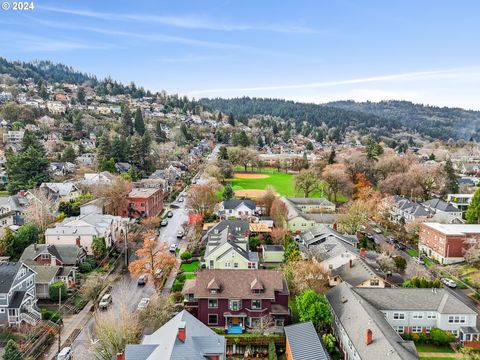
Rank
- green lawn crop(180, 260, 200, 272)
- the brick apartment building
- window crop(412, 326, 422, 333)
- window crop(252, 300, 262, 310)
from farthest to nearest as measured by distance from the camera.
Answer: the brick apartment building → green lawn crop(180, 260, 200, 272) → window crop(252, 300, 262, 310) → window crop(412, 326, 422, 333)

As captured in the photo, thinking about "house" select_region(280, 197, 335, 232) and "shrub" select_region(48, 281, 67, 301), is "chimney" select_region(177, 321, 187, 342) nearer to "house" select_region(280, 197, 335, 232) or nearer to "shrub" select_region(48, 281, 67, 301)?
"shrub" select_region(48, 281, 67, 301)

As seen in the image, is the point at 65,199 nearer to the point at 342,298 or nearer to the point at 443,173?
the point at 342,298

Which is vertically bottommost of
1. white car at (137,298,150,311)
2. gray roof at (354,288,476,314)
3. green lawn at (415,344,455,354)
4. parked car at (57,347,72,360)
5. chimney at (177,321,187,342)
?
green lawn at (415,344,455,354)

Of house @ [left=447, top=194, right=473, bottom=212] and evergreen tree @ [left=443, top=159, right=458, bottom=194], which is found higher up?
evergreen tree @ [left=443, top=159, right=458, bottom=194]

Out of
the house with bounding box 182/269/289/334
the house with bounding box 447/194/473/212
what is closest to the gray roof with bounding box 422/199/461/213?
the house with bounding box 447/194/473/212

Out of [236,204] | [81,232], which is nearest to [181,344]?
[81,232]

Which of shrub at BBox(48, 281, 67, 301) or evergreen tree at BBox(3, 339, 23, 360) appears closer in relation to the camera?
evergreen tree at BBox(3, 339, 23, 360)
